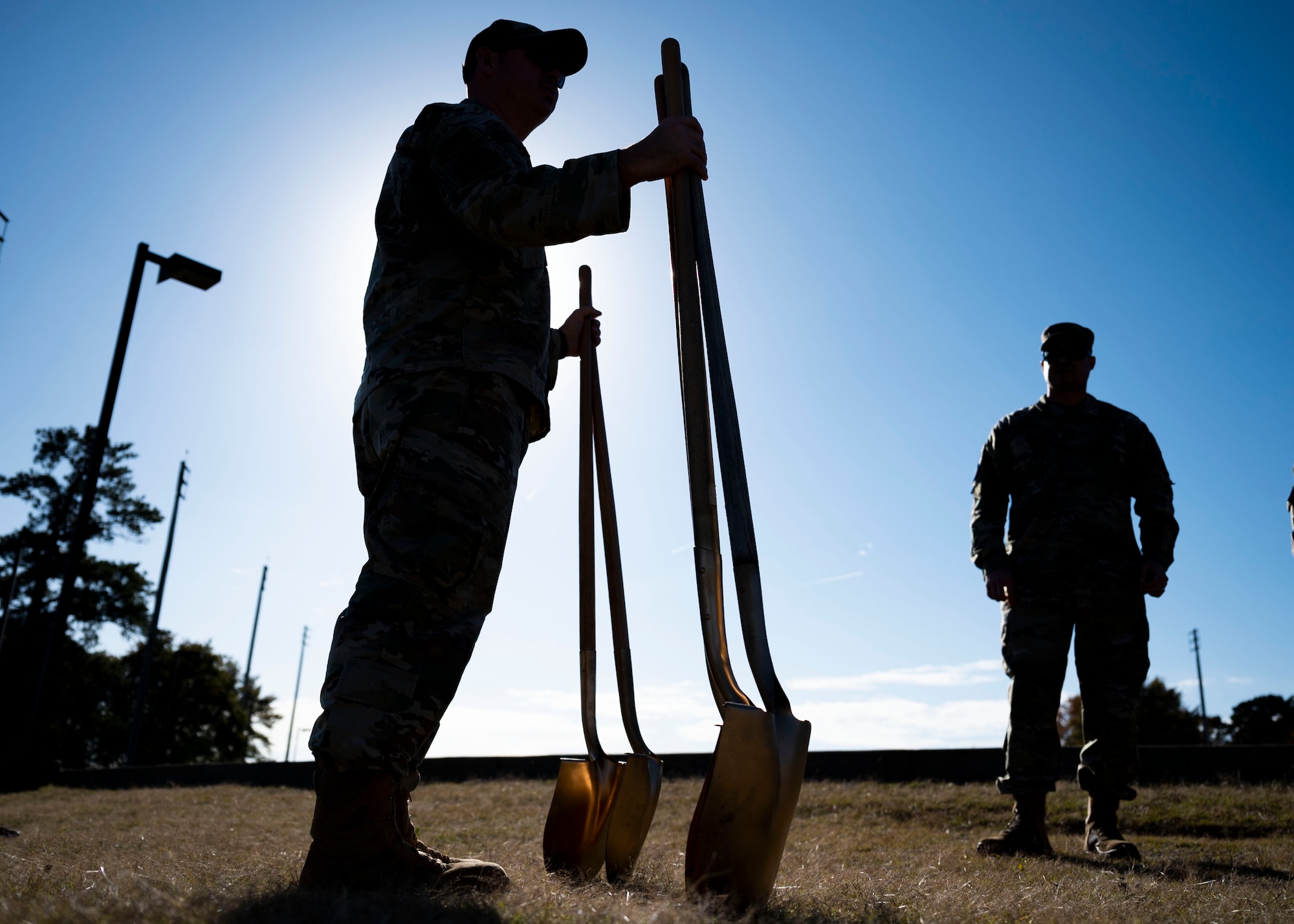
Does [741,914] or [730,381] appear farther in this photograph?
[730,381]

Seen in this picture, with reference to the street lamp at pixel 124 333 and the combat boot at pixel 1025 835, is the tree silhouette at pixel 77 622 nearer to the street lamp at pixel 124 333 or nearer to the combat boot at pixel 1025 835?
the street lamp at pixel 124 333

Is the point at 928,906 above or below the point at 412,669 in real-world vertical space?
below

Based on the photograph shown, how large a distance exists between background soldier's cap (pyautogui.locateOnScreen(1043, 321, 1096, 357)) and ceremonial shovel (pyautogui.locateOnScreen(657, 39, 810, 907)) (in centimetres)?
245

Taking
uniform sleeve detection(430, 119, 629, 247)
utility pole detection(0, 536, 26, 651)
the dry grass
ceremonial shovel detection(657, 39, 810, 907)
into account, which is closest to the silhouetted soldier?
the dry grass

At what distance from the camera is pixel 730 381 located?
7.40 ft

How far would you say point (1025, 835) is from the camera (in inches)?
138

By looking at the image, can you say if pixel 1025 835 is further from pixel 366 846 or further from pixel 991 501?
pixel 366 846

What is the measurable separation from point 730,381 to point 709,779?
3.05 ft

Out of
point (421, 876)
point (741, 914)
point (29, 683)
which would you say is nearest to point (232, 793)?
point (421, 876)

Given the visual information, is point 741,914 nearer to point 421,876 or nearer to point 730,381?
point 421,876

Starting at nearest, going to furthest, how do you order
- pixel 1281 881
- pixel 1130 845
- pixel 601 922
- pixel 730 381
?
pixel 601 922
pixel 730 381
pixel 1281 881
pixel 1130 845

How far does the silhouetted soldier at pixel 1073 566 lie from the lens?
3.79 m

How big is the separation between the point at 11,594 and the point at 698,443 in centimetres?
3193

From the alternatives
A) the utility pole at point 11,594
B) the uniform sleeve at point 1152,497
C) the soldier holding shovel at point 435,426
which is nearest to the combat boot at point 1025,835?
the uniform sleeve at point 1152,497
